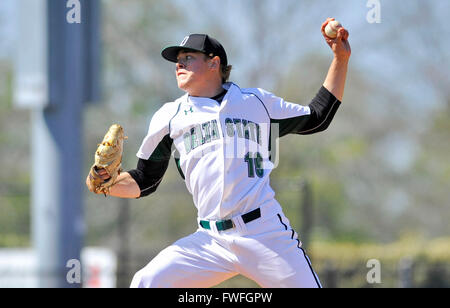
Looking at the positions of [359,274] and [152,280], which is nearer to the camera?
[152,280]

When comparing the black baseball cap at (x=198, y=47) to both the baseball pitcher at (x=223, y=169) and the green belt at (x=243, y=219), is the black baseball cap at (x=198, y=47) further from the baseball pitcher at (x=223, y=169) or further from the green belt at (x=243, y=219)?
the green belt at (x=243, y=219)

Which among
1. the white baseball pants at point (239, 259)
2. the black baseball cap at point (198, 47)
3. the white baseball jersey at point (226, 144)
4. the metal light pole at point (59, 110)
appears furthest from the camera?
the metal light pole at point (59, 110)

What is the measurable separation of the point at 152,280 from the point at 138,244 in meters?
13.6

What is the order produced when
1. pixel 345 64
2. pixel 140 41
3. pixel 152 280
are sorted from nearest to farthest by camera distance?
pixel 152 280 → pixel 345 64 → pixel 140 41

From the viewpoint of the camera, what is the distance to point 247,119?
4539 millimetres

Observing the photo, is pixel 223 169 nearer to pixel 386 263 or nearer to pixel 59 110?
pixel 59 110

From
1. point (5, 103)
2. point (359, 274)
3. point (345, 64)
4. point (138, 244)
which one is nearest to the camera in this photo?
point (345, 64)

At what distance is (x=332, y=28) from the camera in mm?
4672

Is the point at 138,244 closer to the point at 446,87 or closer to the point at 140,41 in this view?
the point at 140,41

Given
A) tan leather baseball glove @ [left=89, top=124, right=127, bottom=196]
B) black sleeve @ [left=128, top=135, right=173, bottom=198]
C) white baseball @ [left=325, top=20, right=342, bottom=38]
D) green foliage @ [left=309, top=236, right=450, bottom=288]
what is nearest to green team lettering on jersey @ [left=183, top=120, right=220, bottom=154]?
black sleeve @ [left=128, top=135, right=173, bottom=198]

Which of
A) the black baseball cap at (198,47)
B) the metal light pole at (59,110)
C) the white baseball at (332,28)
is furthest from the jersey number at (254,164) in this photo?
the metal light pole at (59,110)

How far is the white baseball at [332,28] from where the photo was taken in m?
4.67

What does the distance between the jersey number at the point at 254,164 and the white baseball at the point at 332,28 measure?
0.84 metres
